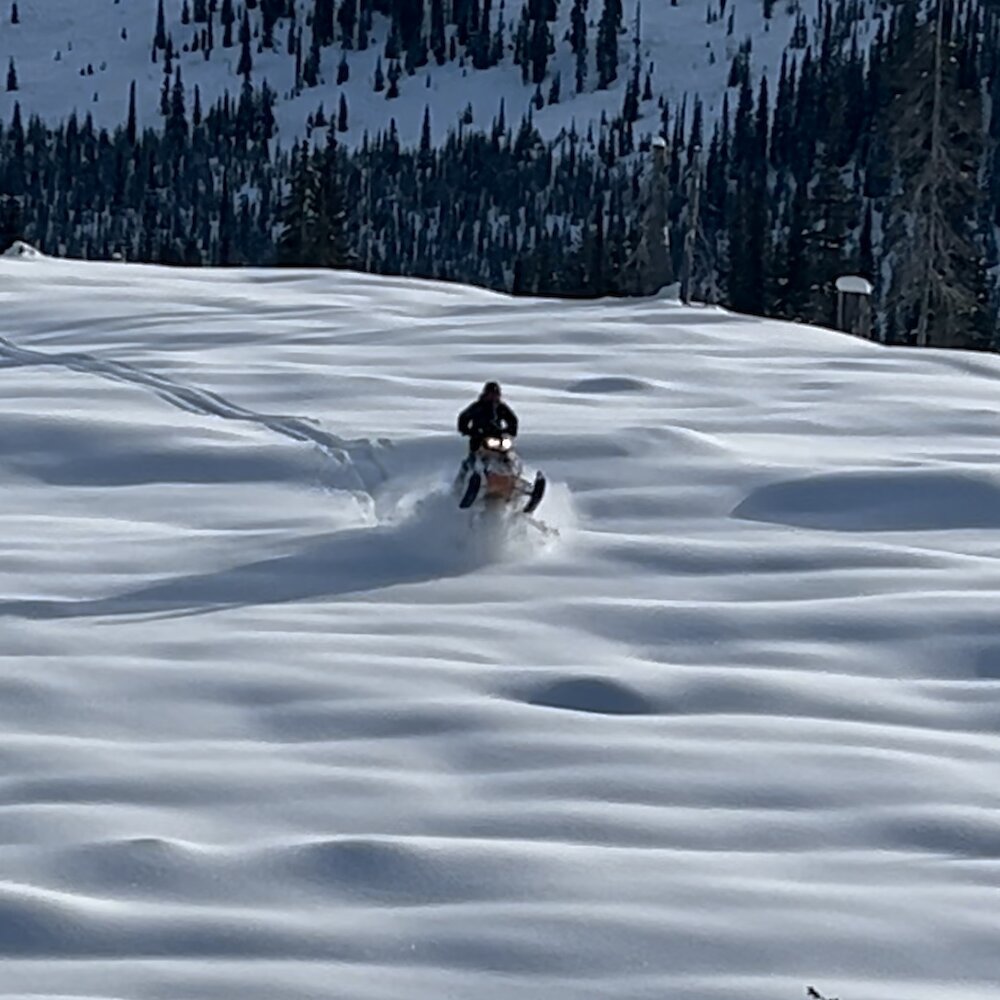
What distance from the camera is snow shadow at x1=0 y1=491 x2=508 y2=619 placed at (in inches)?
373

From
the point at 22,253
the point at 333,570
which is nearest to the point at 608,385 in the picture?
the point at 333,570

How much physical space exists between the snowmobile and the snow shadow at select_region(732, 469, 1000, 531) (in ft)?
4.83

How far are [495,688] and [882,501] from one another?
173 inches

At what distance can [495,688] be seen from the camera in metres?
8.21

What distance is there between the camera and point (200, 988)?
532 centimetres

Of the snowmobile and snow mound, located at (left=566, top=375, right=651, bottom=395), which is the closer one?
the snowmobile

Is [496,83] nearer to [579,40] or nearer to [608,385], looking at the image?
[579,40]

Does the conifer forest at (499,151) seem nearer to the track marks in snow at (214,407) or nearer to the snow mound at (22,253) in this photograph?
the snow mound at (22,253)

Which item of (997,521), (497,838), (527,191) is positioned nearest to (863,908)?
(497,838)

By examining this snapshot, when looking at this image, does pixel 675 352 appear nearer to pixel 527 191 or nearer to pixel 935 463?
pixel 935 463

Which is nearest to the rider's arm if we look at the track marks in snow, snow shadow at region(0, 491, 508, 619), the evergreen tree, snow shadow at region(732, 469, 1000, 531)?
snow shadow at region(0, 491, 508, 619)

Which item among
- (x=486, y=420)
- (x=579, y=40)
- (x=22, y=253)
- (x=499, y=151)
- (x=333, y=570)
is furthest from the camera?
(x=579, y=40)

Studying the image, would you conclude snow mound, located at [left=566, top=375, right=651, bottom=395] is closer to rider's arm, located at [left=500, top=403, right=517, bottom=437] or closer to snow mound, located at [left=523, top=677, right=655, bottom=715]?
rider's arm, located at [left=500, top=403, right=517, bottom=437]

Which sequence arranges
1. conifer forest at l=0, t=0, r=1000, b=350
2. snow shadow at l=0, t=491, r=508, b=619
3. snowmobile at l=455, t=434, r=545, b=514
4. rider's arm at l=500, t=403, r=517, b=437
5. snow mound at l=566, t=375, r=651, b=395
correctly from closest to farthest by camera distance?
snow shadow at l=0, t=491, r=508, b=619 < snowmobile at l=455, t=434, r=545, b=514 < rider's arm at l=500, t=403, r=517, b=437 < snow mound at l=566, t=375, r=651, b=395 < conifer forest at l=0, t=0, r=1000, b=350
